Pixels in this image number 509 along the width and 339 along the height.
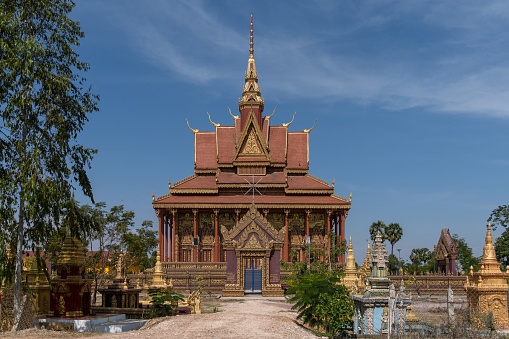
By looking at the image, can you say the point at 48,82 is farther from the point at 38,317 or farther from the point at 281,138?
the point at 281,138

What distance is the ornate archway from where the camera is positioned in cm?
3198

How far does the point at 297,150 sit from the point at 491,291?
36.2 meters

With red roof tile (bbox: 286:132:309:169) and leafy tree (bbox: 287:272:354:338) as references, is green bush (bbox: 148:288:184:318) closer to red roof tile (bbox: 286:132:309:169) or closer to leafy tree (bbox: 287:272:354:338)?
leafy tree (bbox: 287:272:354:338)

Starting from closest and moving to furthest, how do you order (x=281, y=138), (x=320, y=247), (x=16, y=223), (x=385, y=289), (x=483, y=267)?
(x=385, y=289)
(x=483, y=267)
(x=16, y=223)
(x=320, y=247)
(x=281, y=138)

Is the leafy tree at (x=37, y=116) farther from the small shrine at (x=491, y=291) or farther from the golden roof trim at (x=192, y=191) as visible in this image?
the golden roof trim at (x=192, y=191)

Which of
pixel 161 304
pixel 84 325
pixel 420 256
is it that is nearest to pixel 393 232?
pixel 420 256

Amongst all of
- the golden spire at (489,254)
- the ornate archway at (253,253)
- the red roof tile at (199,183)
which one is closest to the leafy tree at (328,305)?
the golden spire at (489,254)

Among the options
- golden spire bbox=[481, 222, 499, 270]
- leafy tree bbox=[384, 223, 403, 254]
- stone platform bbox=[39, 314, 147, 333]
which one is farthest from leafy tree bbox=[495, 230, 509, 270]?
stone platform bbox=[39, 314, 147, 333]

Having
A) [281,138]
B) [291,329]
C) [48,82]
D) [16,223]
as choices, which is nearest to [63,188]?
[16,223]

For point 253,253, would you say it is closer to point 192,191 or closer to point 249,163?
point 192,191

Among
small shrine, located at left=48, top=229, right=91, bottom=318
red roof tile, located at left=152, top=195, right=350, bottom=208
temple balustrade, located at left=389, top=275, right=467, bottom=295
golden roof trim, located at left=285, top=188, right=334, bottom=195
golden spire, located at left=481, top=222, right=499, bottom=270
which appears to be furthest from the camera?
golden roof trim, located at left=285, top=188, right=334, bottom=195

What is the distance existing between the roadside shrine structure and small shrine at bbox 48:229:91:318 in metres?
23.5

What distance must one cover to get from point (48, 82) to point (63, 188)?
3.46 metres

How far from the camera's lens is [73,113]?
1842 cm
